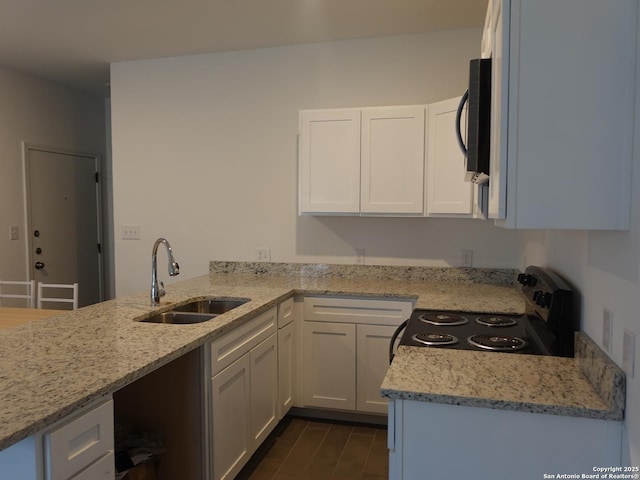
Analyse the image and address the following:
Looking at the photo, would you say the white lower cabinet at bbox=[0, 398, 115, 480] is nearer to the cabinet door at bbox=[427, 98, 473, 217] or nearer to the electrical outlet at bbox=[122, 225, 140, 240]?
the cabinet door at bbox=[427, 98, 473, 217]

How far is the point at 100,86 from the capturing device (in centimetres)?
474

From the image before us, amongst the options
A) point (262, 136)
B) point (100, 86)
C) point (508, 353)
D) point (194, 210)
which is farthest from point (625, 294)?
point (100, 86)

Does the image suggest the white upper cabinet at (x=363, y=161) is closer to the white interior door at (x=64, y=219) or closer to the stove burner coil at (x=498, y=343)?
the stove burner coil at (x=498, y=343)

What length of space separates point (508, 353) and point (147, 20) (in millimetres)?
2866

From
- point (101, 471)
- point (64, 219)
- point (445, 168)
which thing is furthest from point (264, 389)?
point (64, 219)

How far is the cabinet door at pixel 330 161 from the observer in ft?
10.4

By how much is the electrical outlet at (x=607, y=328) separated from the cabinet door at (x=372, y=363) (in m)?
1.65

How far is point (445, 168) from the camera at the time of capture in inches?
118

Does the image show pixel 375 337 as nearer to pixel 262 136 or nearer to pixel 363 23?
pixel 262 136

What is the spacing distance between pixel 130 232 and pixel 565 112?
3568 millimetres

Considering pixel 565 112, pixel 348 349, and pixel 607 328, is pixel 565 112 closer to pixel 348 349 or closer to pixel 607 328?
pixel 607 328

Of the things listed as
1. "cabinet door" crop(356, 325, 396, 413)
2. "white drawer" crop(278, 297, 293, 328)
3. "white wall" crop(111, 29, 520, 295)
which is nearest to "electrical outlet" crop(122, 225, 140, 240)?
"white wall" crop(111, 29, 520, 295)

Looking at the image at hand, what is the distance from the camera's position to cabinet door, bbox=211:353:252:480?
2139 mm

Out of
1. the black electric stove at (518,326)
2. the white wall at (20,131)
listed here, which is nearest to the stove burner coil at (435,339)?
the black electric stove at (518,326)
